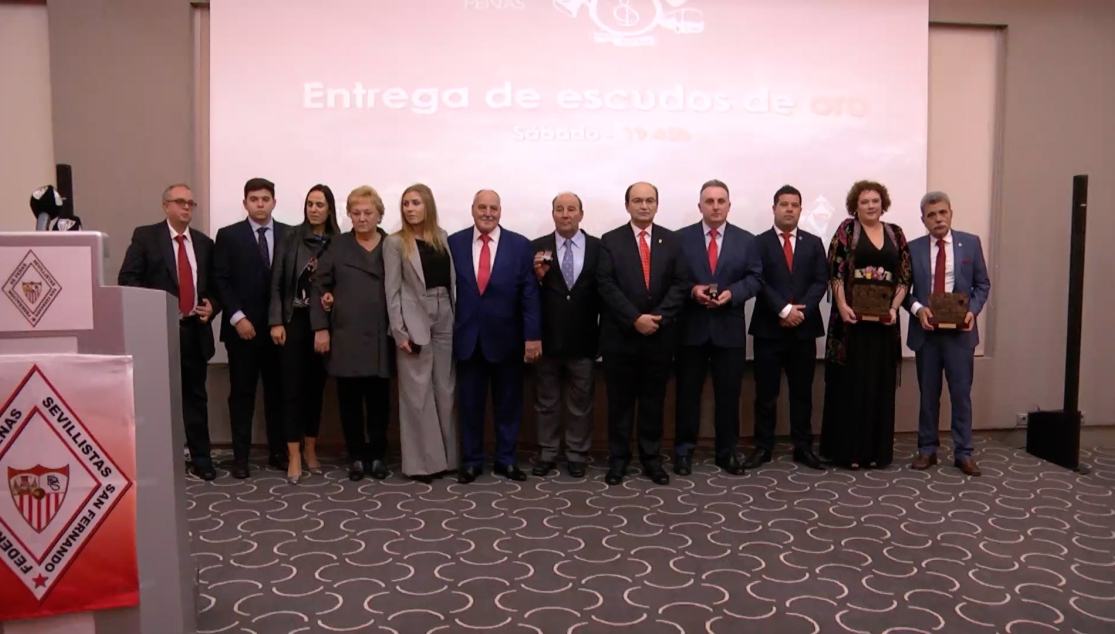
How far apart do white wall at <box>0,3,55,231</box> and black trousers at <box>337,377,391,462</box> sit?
7.75ft

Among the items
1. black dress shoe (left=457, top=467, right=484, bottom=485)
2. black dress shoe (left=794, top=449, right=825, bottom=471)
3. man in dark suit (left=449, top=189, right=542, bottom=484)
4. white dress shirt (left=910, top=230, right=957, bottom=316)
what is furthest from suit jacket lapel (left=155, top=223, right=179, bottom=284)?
white dress shirt (left=910, top=230, right=957, bottom=316)

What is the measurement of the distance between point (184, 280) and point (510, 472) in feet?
6.45

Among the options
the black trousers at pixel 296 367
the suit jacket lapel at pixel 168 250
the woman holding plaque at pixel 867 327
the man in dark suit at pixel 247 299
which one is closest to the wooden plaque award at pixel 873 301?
the woman holding plaque at pixel 867 327

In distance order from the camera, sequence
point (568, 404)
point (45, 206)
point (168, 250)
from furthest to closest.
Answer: point (568, 404) < point (168, 250) < point (45, 206)

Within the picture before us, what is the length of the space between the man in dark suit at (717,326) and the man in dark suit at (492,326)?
85cm

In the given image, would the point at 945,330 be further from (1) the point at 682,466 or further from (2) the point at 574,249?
(2) the point at 574,249

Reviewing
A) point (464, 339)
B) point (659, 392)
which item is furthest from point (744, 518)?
point (464, 339)

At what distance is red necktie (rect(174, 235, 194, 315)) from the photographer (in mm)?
4297

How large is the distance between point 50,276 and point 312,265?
271 centimetres

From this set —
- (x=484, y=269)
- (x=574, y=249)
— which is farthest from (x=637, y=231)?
(x=484, y=269)

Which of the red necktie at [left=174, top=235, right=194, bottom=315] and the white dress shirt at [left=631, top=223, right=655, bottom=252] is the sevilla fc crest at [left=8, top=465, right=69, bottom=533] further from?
the white dress shirt at [left=631, top=223, right=655, bottom=252]

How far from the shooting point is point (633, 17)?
5117mm

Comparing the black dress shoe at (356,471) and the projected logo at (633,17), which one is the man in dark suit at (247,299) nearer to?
the black dress shoe at (356,471)

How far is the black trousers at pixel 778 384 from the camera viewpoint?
15.6ft
